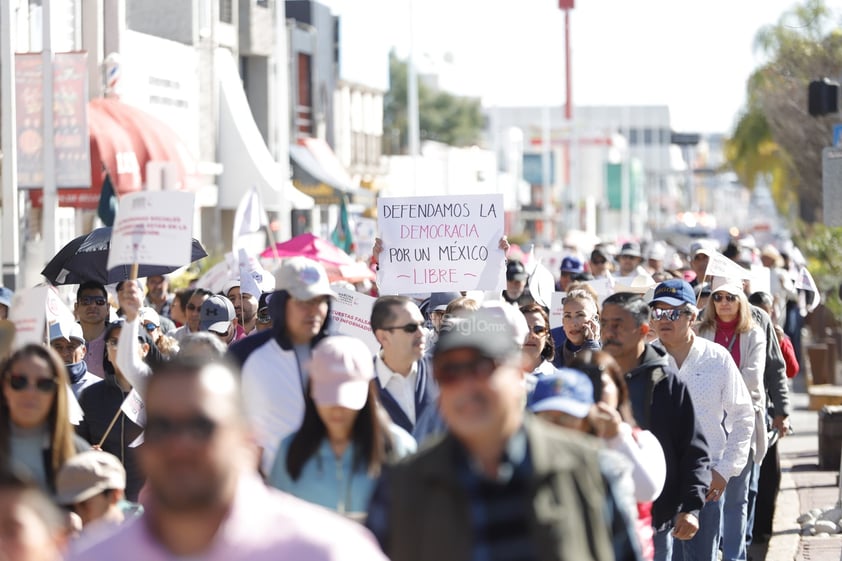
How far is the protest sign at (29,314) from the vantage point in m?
6.94

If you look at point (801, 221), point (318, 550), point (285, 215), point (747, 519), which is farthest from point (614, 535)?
point (801, 221)

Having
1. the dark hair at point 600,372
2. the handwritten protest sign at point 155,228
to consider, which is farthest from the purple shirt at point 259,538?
the handwritten protest sign at point 155,228

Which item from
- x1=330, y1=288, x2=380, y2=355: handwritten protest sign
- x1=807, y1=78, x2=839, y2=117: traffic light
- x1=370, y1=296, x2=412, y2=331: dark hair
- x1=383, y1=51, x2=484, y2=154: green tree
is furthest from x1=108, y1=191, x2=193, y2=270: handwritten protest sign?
x1=383, y1=51, x2=484, y2=154: green tree

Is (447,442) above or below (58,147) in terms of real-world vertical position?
below

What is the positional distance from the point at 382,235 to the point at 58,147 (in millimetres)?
5901

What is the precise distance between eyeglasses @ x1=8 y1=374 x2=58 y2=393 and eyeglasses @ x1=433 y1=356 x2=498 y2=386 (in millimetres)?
2074

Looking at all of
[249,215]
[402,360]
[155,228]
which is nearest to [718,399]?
[402,360]

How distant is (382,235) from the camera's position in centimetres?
1295

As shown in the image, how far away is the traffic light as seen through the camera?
706 inches

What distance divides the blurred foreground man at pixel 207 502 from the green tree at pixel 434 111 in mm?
101356

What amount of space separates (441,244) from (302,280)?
588 cm

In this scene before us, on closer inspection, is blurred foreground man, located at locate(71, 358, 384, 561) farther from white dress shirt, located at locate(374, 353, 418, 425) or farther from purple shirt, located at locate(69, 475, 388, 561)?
white dress shirt, located at locate(374, 353, 418, 425)

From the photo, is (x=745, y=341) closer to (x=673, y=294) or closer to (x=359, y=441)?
(x=673, y=294)

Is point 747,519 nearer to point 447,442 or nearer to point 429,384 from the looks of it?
point 429,384
